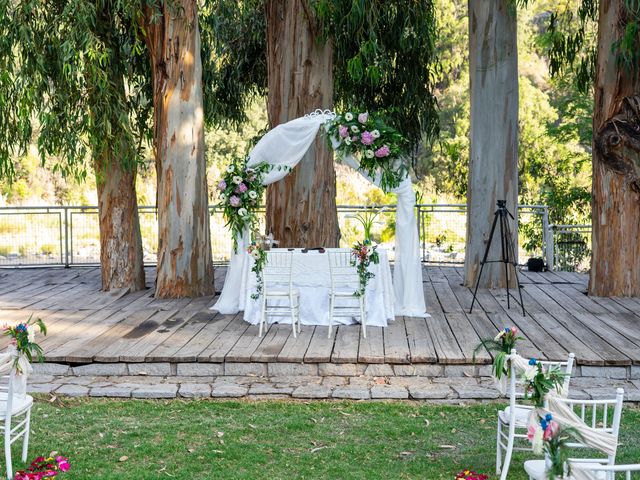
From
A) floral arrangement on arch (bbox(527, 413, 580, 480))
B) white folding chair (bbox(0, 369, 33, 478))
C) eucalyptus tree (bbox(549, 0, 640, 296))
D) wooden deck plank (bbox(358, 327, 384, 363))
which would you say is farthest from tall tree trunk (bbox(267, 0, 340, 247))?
floral arrangement on arch (bbox(527, 413, 580, 480))

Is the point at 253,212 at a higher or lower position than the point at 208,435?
higher

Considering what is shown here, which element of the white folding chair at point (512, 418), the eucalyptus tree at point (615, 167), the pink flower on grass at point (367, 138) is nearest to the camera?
the white folding chair at point (512, 418)

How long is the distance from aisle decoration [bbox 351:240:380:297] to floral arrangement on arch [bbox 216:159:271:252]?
152 centimetres

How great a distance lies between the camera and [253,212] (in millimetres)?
9898

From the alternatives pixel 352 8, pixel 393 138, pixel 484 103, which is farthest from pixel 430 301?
pixel 352 8

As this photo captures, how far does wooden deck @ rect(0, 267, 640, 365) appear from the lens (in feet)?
24.9

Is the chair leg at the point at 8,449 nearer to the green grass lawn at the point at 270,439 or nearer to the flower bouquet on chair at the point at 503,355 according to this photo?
the green grass lawn at the point at 270,439

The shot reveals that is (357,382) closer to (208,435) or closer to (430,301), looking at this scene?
(208,435)

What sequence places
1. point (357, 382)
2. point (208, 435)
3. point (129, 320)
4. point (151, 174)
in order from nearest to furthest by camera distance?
point (208, 435), point (357, 382), point (129, 320), point (151, 174)

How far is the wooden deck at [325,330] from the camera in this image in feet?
24.9

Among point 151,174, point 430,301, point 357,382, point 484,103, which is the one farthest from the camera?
point 151,174

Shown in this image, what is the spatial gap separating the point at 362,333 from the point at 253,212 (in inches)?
85.3

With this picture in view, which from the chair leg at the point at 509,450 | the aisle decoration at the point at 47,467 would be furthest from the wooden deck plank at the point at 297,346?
the chair leg at the point at 509,450

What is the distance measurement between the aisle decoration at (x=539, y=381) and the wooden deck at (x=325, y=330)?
333 centimetres
